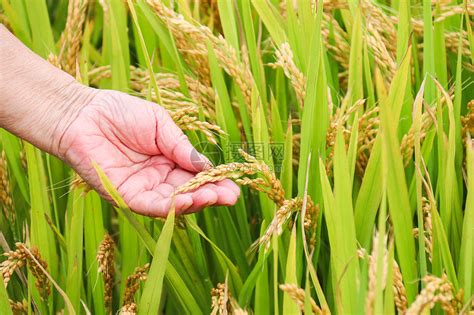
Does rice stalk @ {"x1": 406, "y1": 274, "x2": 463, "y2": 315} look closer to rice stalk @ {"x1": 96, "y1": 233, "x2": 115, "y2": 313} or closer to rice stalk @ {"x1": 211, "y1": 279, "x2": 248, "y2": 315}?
rice stalk @ {"x1": 211, "y1": 279, "x2": 248, "y2": 315}

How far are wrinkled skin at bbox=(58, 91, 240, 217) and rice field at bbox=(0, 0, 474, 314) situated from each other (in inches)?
1.9

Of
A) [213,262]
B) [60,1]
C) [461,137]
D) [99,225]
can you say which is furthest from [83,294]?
[60,1]

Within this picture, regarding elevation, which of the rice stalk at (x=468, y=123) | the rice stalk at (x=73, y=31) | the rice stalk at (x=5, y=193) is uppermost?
the rice stalk at (x=73, y=31)

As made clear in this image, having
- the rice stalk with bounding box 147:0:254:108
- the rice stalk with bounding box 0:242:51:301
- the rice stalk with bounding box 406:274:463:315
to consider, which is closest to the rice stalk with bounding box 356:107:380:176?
the rice stalk with bounding box 147:0:254:108

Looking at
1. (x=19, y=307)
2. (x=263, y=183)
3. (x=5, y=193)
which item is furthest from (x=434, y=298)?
(x=5, y=193)

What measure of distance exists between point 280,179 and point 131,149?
0.32 m

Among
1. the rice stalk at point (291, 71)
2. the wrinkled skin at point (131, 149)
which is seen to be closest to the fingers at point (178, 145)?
the wrinkled skin at point (131, 149)

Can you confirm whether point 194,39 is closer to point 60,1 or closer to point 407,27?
point 407,27

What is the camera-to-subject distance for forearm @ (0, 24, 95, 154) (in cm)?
150

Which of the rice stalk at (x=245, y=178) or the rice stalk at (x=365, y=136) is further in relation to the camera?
the rice stalk at (x=365, y=136)

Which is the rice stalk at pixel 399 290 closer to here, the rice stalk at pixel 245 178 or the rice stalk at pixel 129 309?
the rice stalk at pixel 245 178

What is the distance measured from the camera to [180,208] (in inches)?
51.6

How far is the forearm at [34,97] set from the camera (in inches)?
59.1

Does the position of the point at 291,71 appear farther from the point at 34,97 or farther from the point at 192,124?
the point at 34,97
